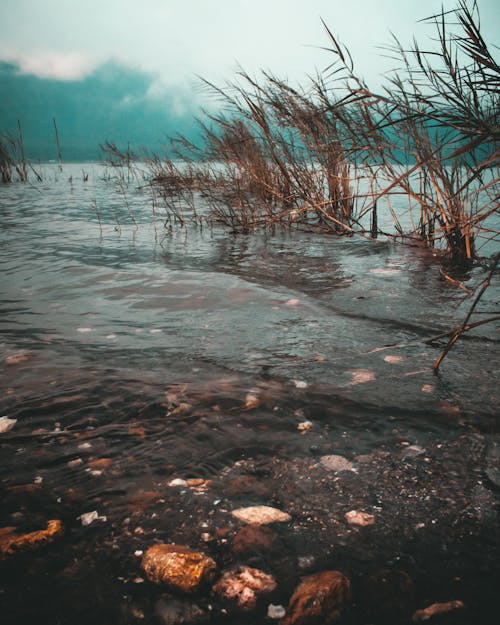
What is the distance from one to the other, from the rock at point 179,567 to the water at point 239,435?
32 millimetres

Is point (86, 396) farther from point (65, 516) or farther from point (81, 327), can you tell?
point (81, 327)

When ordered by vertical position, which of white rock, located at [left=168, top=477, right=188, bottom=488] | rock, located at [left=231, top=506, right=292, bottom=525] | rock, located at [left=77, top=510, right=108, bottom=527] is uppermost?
white rock, located at [left=168, top=477, right=188, bottom=488]

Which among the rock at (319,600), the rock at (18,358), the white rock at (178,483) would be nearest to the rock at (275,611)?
the rock at (319,600)

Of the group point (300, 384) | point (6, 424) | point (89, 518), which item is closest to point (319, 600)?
point (89, 518)

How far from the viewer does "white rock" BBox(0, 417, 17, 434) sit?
5.01ft

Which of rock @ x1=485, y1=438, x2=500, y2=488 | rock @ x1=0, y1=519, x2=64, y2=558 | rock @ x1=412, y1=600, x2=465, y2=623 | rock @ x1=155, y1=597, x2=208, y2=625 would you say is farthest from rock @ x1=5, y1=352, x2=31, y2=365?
rock @ x1=485, y1=438, x2=500, y2=488

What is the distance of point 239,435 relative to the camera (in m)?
1.54

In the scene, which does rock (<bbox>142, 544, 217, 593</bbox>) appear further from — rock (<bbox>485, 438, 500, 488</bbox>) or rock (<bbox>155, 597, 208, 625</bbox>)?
rock (<bbox>485, 438, 500, 488</bbox>)

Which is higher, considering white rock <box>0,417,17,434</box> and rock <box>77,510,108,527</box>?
white rock <box>0,417,17,434</box>

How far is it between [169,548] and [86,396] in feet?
3.00

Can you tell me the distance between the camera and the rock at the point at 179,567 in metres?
0.96

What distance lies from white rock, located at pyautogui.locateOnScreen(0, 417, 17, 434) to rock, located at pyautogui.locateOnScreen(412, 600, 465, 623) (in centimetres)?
144

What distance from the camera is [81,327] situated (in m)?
2.57

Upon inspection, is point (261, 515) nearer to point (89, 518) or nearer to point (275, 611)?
point (275, 611)
